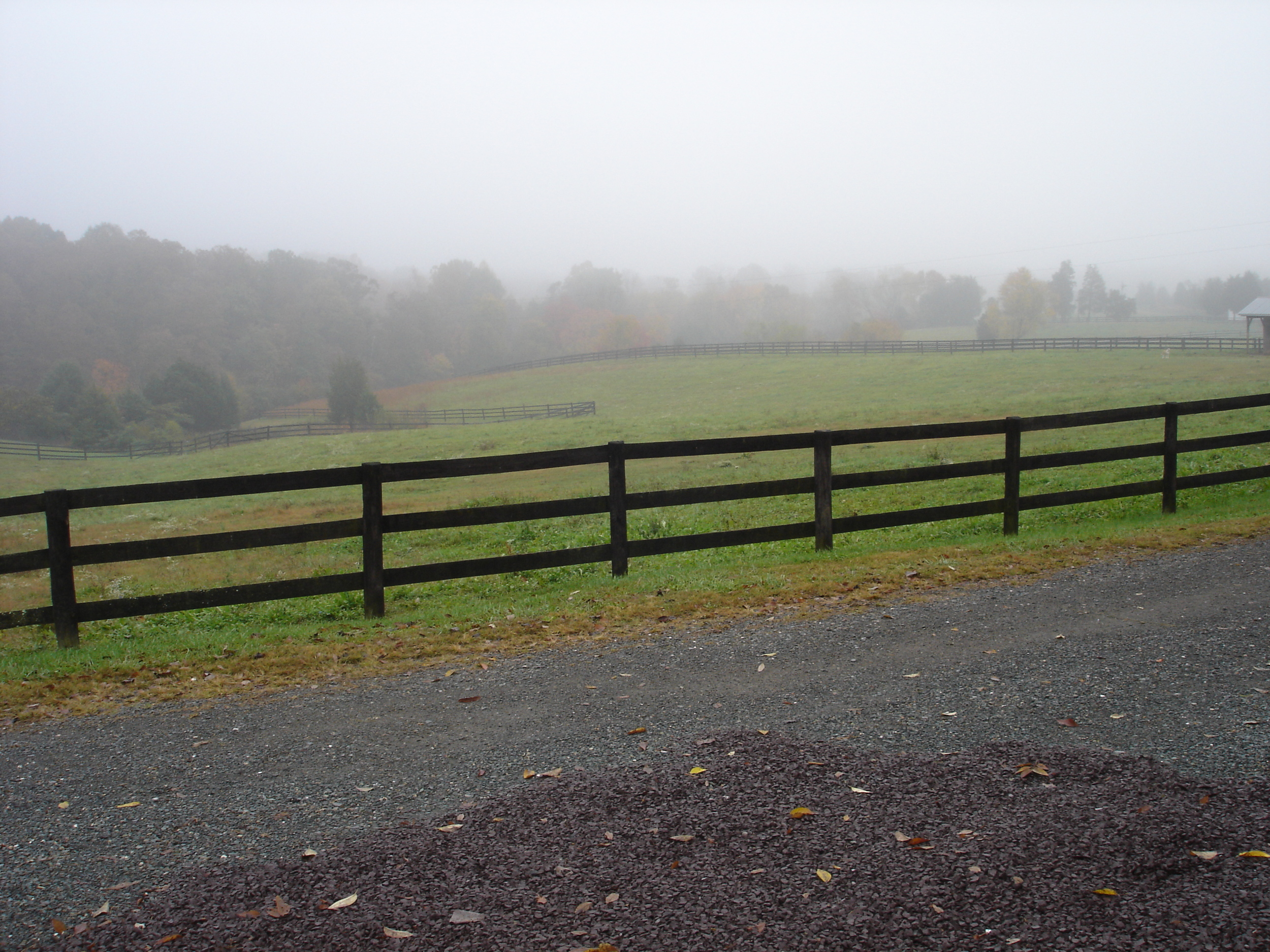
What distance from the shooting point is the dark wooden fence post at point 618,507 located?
27.3 feet

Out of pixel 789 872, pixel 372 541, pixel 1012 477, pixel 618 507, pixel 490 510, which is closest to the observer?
pixel 789 872

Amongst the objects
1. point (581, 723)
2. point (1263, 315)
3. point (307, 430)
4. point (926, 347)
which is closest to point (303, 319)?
point (307, 430)

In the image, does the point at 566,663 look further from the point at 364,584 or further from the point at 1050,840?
the point at 1050,840

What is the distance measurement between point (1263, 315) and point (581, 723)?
6557cm

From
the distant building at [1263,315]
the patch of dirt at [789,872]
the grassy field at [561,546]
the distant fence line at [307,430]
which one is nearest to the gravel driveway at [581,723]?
the patch of dirt at [789,872]

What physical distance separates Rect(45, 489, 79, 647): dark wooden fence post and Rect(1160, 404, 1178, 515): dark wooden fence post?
12.1 meters

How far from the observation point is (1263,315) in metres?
54.6

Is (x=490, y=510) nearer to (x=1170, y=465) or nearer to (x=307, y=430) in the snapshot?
(x=1170, y=465)

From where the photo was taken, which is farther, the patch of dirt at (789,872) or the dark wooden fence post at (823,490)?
the dark wooden fence post at (823,490)

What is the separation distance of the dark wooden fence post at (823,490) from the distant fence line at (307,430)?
44.8 meters

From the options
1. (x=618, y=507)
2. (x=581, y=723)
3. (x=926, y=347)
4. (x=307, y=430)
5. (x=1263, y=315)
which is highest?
(x=1263, y=315)

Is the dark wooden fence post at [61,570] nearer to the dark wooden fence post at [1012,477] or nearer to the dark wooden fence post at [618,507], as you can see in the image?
the dark wooden fence post at [618,507]

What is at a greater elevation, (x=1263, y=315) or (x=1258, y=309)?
(x=1258, y=309)

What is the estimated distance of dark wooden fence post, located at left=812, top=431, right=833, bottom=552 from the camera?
9117mm
